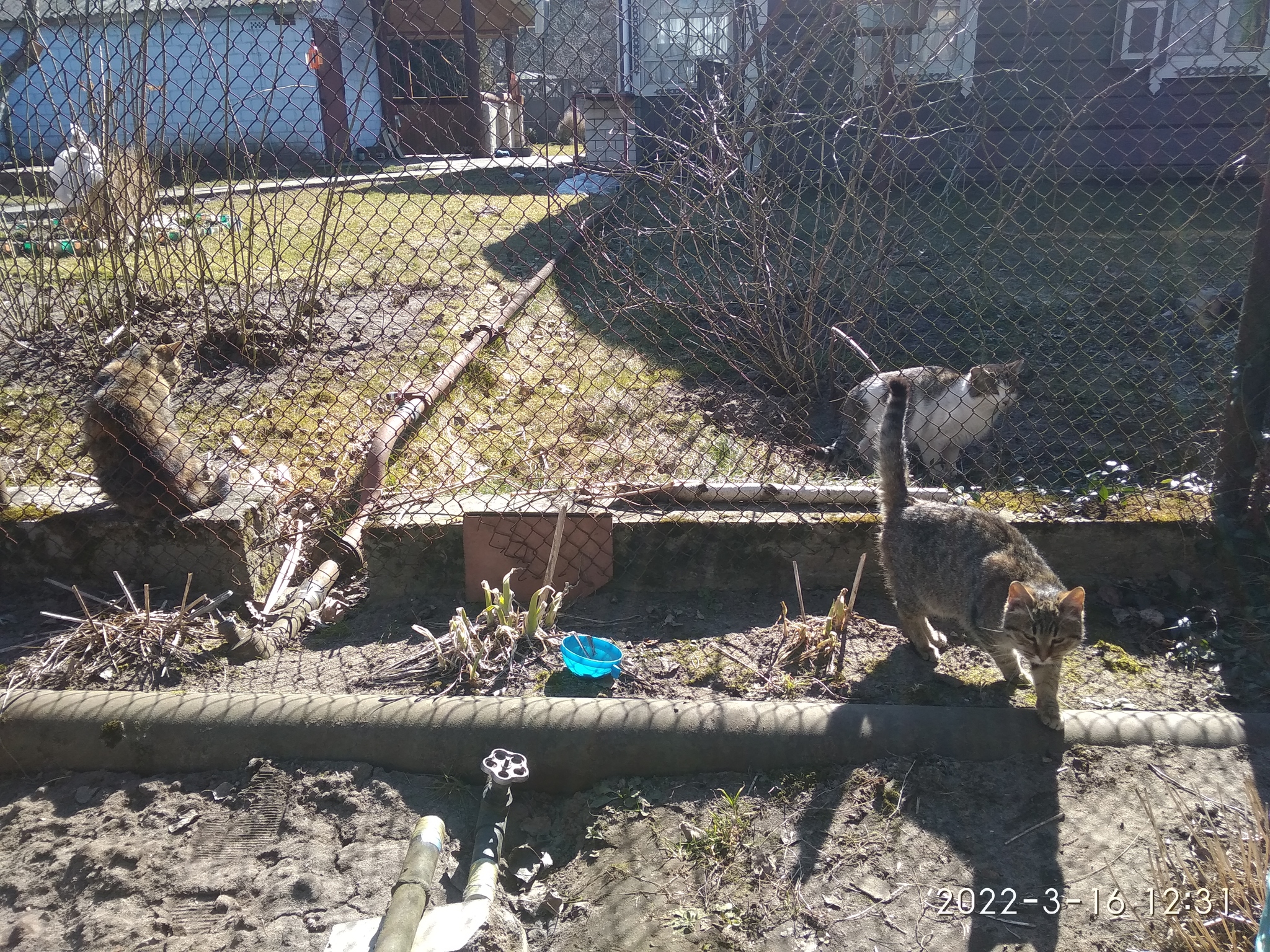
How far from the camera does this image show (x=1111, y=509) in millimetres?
3760

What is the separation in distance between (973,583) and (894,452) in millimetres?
570

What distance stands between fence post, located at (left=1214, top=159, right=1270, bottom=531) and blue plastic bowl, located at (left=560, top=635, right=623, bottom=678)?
265cm

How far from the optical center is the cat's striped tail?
319 centimetres

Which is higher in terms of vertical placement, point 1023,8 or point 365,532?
point 1023,8

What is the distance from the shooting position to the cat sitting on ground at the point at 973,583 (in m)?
2.74

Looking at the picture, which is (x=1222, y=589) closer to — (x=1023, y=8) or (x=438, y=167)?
(x=438, y=167)

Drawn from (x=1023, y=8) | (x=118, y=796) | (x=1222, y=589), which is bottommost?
(x=118, y=796)

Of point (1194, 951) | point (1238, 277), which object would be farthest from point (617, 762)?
point (1238, 277)

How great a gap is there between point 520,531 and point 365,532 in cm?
74

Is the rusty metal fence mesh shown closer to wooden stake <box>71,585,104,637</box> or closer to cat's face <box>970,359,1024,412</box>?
cat's face <box>970,359,1024,412</box>

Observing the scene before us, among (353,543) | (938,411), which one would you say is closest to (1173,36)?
(938,411)

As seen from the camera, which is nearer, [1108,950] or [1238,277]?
[1108,950]

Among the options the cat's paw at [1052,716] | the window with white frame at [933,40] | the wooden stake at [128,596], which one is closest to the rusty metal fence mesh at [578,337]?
the wooden stake at [128,596]
